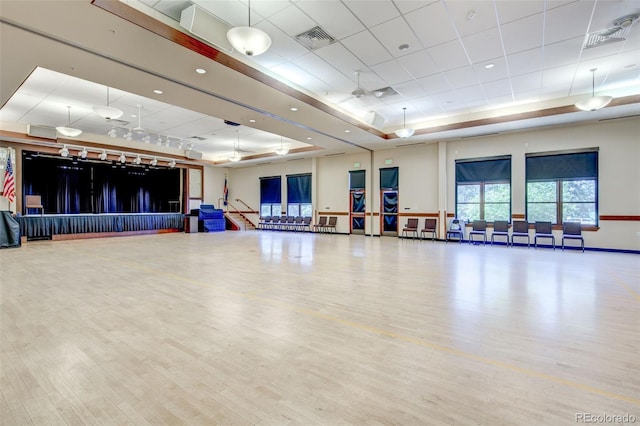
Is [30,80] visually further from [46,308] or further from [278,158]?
[278,158]

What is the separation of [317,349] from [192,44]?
15.8ft

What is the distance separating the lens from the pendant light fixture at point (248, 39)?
383cm

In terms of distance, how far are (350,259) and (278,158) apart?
9451 mm

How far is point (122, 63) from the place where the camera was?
5266 mm

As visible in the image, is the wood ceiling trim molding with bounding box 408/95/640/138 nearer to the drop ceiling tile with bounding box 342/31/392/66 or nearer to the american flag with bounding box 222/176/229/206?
the drop ceiling tile with bounding box 342/31/392/66

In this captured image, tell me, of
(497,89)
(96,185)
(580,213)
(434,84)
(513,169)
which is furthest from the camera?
(96,185)

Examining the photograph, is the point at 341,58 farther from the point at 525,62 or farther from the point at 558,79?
Answer: the point at 558,79

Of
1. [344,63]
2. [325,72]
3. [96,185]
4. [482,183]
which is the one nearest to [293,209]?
[482,183]

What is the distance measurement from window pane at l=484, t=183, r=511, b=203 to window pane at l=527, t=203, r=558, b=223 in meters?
0.70

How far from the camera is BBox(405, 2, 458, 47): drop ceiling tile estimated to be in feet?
15.1

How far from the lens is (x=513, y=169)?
10.0m

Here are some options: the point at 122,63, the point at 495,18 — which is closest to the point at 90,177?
the point at 122,63

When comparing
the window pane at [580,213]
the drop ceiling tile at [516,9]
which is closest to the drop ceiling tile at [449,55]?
the drop ceiling tile at [516,9]

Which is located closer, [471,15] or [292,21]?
[471,15]
